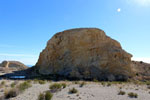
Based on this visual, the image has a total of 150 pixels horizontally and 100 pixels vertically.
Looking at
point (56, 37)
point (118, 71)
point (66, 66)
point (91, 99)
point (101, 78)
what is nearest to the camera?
point (91, 99)

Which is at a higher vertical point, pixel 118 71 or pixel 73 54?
pixel 73 54

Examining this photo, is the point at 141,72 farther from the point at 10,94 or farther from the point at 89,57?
the point at 10,94

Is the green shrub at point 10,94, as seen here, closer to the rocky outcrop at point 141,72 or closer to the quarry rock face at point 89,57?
the quarry rock face at point 89,57

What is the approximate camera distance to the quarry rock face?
23.0m

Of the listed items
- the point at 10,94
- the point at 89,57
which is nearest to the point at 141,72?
the point at 89,57

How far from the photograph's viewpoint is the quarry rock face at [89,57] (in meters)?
23.0

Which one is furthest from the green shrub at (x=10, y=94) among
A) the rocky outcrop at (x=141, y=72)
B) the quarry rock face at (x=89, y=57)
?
the rocky outcrop at (x=141, y=72)

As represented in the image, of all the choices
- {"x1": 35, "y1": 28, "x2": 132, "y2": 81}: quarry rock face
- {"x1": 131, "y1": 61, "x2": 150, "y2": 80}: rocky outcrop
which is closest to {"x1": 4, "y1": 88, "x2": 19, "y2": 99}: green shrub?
{"x1": 35, "y1": 28, "x2": 132, "y2": 81}: quarry rock face

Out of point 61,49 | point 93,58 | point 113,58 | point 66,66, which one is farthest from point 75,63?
point 113,58

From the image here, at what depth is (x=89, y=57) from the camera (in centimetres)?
2494

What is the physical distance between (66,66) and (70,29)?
8.16m

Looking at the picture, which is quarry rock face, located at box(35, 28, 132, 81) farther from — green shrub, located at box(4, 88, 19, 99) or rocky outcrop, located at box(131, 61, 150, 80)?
green shrub, located at box(4, 88, 19, 99)

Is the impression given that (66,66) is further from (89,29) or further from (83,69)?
(89,29)

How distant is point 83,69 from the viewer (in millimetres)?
23812
